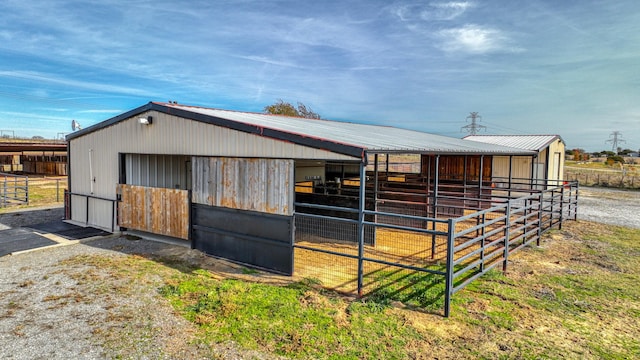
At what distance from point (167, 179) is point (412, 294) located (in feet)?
27.0

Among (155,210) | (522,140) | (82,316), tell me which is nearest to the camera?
(82,316)

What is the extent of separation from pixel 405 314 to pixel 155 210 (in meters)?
6.25

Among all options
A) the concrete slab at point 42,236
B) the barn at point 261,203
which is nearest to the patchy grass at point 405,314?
the barn at point 261,203

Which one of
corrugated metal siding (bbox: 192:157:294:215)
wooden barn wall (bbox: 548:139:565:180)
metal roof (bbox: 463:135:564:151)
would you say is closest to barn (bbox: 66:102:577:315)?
corrugated metal siding (bbox: 192:157:294:215)

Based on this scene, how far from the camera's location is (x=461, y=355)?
413 cm

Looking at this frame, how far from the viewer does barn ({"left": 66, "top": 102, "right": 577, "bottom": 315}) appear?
6.32 m

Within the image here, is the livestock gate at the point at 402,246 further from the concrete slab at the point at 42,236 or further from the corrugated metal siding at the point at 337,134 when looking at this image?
the concrete slab at the point at 42,236

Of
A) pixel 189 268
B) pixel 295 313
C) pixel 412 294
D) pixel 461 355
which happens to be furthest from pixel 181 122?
pixel 461 355

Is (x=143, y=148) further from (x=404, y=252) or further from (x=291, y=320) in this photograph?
(x=404, y=252)

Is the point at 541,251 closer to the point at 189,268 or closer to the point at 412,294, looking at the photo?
the point at 412,294

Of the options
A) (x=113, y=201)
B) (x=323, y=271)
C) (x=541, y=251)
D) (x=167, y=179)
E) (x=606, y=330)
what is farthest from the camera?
(x=167, y=179)

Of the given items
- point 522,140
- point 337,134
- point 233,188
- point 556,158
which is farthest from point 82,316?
point 556,158

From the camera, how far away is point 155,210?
8.92m

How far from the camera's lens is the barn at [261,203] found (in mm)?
6320
